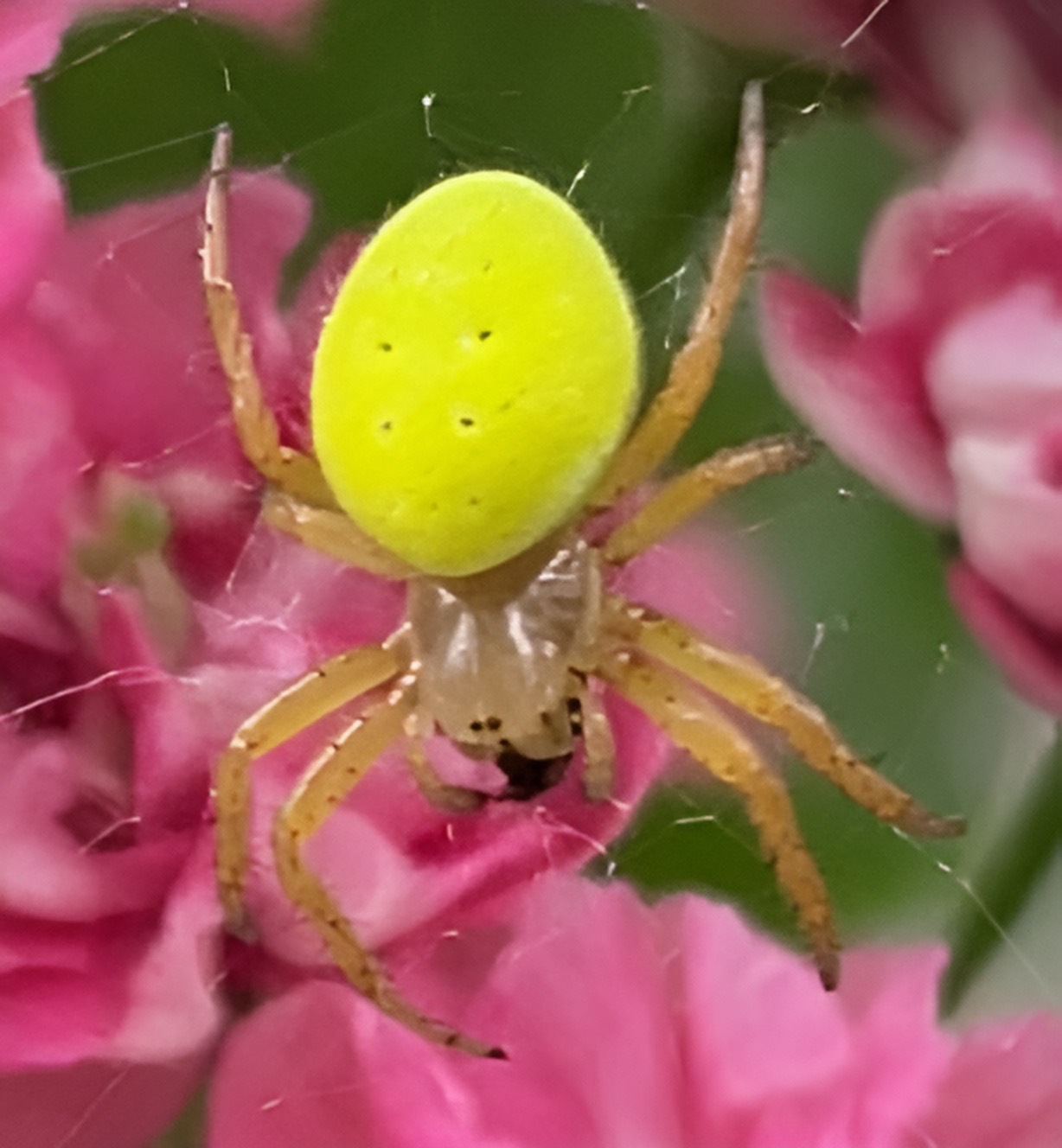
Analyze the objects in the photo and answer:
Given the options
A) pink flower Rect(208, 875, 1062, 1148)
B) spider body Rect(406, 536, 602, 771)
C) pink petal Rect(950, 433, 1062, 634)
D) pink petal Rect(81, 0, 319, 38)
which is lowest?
pink flower Rect(208, 875, 1062, 1148)

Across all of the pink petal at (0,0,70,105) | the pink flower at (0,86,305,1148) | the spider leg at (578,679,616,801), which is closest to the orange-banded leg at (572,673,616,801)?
the spider leg at (578,679,616,801)

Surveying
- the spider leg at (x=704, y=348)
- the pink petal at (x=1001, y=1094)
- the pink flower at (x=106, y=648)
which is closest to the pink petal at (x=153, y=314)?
the pink flower at (x=106, y=648)

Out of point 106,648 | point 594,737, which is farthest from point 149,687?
point 594,737

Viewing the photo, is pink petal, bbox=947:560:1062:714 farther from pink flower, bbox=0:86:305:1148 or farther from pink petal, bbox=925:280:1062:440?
pink flower, bbox=0:86:305:1148

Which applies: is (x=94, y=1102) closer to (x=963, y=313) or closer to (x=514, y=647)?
(x=514, y=647)

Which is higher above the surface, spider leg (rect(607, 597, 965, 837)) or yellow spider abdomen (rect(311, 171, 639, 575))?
yellow spider abdomen (rect(311, 171, 639, 575))

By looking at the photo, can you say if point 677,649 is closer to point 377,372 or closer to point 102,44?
point 377,372
